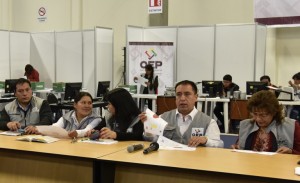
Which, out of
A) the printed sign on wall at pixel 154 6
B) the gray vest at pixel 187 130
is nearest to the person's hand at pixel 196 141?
the gray vest at pixel 187 130

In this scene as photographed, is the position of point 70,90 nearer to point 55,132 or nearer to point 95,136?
point 55,132

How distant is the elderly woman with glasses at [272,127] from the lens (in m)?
2.96

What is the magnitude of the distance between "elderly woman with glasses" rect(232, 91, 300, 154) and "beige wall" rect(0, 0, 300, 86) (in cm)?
703

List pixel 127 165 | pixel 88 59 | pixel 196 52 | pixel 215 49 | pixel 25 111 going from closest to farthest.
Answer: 1. pixel 127 165
2. pixel 25 111
3. pixel 215 49
4. pixel 196 52
5. pixel 88 59

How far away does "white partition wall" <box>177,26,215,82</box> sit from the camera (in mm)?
9828

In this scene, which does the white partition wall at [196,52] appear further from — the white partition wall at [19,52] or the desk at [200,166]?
the desk at [200,166]

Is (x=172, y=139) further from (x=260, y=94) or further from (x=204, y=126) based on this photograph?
(x=260, y=94)

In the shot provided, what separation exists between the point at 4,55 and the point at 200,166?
1001 centimetres

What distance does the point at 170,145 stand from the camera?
305 centimetres

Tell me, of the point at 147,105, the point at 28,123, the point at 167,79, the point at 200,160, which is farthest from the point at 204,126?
the point at 167,79

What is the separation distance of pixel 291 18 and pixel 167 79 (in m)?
3.11

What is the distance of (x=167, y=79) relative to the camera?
9.83 metres

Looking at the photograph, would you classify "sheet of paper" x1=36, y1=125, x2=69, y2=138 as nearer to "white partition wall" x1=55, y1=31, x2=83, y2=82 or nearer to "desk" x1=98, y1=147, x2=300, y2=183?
"desk" x1=98, y1=147, x2=300, y2=183

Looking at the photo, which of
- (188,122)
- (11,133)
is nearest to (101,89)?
(11,133)
